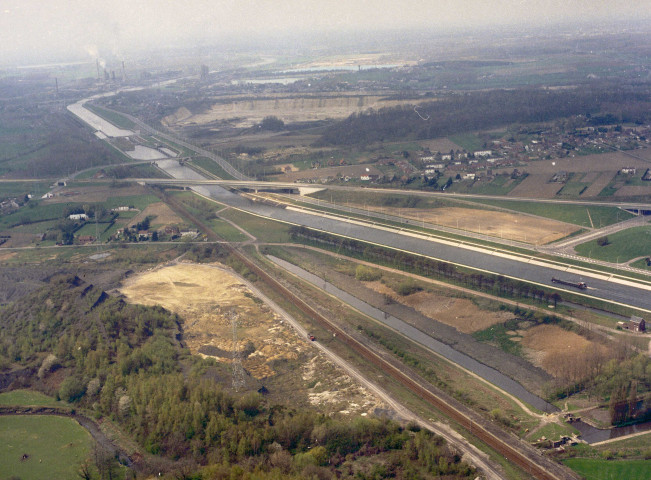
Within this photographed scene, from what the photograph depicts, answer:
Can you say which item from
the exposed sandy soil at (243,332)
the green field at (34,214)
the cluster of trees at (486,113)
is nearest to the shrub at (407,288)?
the exposed sandy soil at (243,332)

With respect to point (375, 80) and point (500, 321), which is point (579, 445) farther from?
point (375, 80)

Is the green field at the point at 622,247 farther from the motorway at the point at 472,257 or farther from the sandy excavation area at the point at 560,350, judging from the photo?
the sandy excavation area at the point at 560,350

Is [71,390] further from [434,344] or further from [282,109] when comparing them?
[282,109]

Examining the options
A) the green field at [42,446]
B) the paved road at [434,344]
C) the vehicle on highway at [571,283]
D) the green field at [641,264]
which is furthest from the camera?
the green field at [641,264]

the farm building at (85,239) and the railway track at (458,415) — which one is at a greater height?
the farm building at (85,239)

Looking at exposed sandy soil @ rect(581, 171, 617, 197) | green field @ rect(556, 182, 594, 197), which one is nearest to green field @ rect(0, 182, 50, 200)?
green field @ rect(556, 182, 594, 197)

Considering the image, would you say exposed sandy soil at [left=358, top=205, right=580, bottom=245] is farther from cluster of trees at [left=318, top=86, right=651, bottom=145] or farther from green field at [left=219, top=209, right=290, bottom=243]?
cluster of trees at [left=318, top=86, right=651, bottom=145]

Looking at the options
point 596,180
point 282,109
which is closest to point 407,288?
point 596,180
